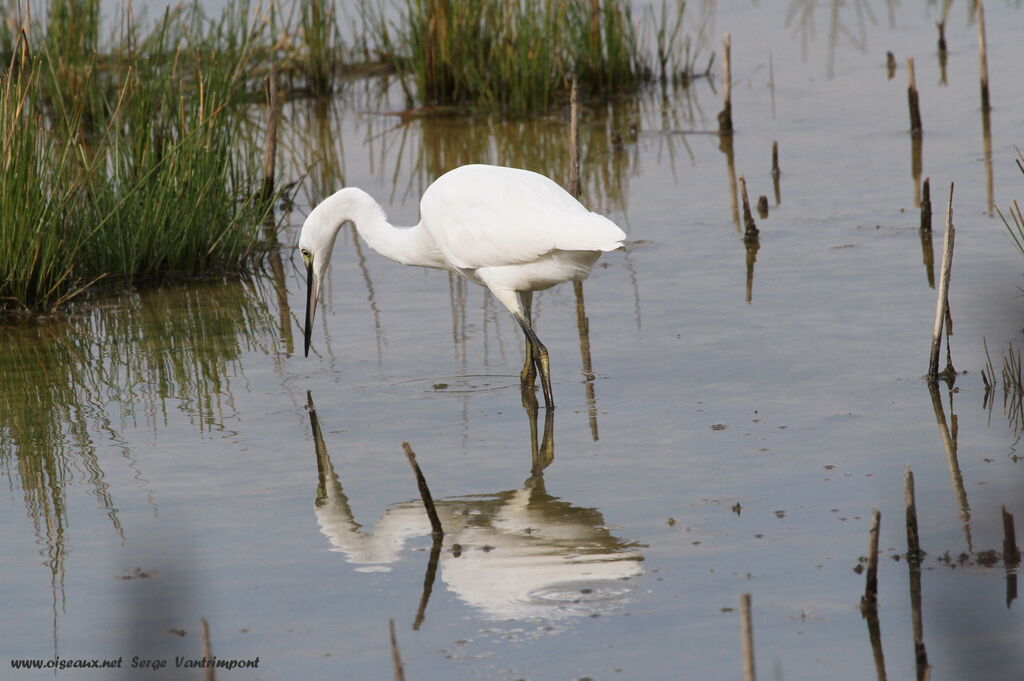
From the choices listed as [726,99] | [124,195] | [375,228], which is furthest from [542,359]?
[726,99]

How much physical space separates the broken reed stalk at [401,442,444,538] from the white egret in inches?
57.7

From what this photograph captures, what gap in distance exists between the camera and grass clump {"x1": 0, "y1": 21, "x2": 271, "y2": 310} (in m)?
7.03

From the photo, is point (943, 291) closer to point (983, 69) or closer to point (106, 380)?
point (106, 380)

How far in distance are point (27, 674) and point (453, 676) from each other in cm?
115

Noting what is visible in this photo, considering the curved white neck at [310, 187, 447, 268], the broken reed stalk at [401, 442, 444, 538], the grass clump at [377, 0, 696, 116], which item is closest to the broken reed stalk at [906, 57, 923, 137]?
the grass clump at [377, 0, 696, 116]

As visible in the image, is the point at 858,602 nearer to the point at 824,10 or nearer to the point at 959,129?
the point at 959,129

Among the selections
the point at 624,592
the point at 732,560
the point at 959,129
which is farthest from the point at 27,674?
the point at 959,129

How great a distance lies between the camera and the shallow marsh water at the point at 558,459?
3875 mm

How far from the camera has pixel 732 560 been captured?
4.28m

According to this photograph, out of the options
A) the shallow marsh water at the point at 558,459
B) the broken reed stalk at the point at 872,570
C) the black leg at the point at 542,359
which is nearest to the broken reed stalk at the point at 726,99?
the shallow marsh water at the point at 558,459

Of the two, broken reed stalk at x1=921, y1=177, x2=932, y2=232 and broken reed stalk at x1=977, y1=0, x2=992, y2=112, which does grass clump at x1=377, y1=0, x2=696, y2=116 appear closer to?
broken reed stalk at x1=977, y1=0, x2=992, y2=112

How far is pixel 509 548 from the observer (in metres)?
4.54

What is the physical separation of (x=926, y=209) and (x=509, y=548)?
4.36 meters

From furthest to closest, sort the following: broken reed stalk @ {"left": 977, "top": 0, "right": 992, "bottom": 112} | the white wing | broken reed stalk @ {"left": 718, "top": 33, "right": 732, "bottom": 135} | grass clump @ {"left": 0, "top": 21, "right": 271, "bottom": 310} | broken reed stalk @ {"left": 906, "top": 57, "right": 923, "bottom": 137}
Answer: broken reed stalk @ {"left": 718, "top": 33, "right": 732, "bottom": 135}
broken reed stalk @ {"left": 977, "top": 0, "right": 992, "bottom": 112}
broken reed stalk @ {"left": 906, "top": 57, "right": 923, "bottom": 137}
grass clump @ {"left": 0, "top": 21, "right": 271, "bottom": 310}
the white wing
